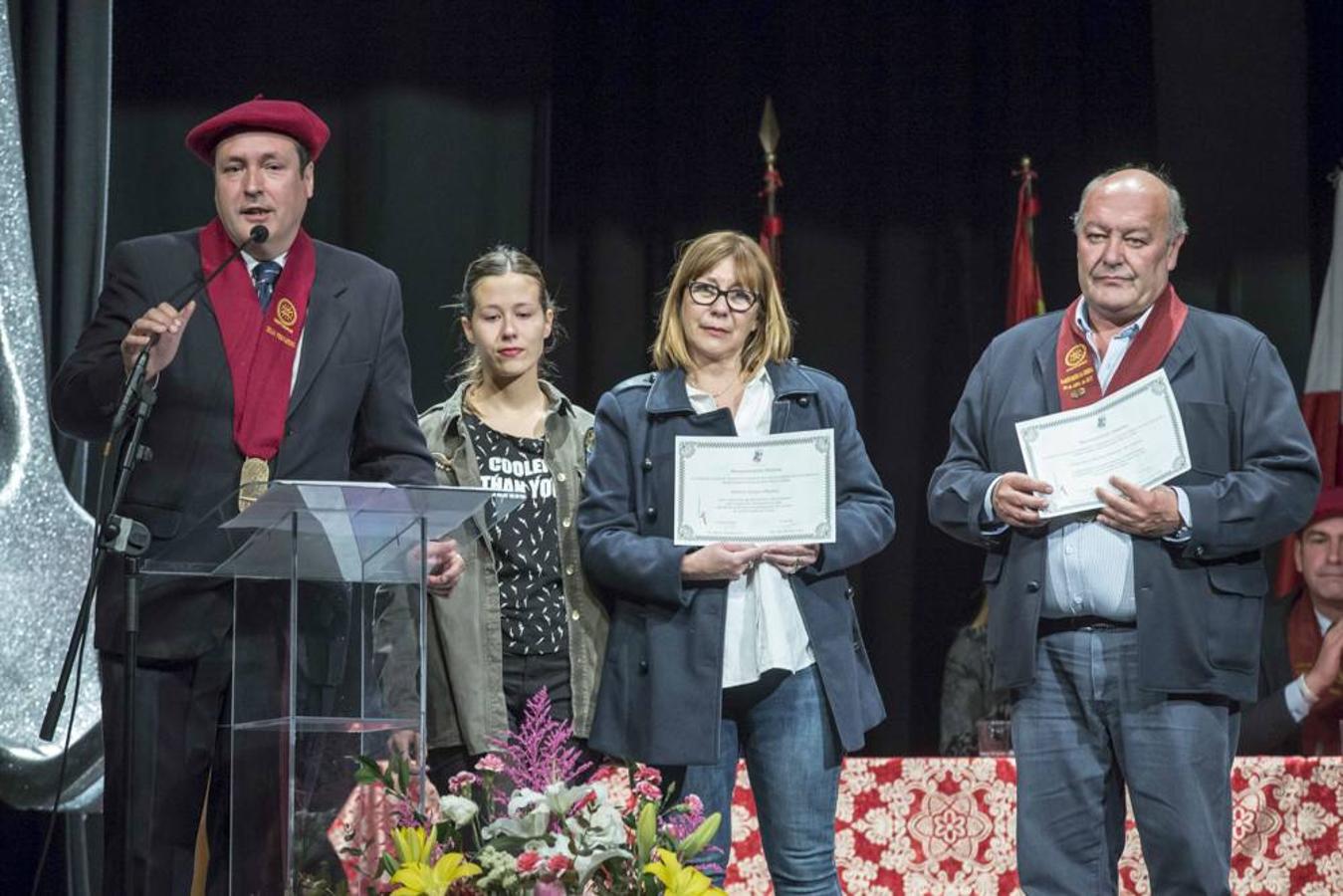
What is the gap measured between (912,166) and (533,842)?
4.32 meters

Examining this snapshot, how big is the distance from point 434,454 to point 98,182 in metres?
1.70

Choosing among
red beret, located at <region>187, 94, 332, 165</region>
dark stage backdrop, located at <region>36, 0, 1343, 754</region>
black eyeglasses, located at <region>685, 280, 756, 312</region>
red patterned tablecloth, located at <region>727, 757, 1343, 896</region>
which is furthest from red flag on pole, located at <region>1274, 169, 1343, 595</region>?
red beret, located at <region>187, 94, 332, 165</region>

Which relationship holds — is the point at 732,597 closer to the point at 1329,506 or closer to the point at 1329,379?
the point at 1329,506

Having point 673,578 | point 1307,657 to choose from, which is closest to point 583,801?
point 673,578

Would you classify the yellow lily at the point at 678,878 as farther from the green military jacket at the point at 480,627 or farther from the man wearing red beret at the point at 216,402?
the green military jacket at the point at 480,627

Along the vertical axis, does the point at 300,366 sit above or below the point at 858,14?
below

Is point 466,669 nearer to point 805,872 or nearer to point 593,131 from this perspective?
point 805,872

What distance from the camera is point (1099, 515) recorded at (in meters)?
3.29

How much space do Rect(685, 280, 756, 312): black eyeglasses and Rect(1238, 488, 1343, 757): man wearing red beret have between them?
5.70 ft

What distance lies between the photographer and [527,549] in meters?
3.55

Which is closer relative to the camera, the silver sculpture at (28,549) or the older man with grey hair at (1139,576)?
the older man with grey hair at (1139,576)

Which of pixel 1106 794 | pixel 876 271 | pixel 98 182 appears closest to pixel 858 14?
pixel 876 271

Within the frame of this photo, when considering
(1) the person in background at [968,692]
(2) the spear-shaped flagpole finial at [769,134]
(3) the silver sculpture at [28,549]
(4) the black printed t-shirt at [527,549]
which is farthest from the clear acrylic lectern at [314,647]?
(2) the spear-shaped flagpole finial at [769,134]

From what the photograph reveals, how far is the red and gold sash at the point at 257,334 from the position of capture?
3.00 m
